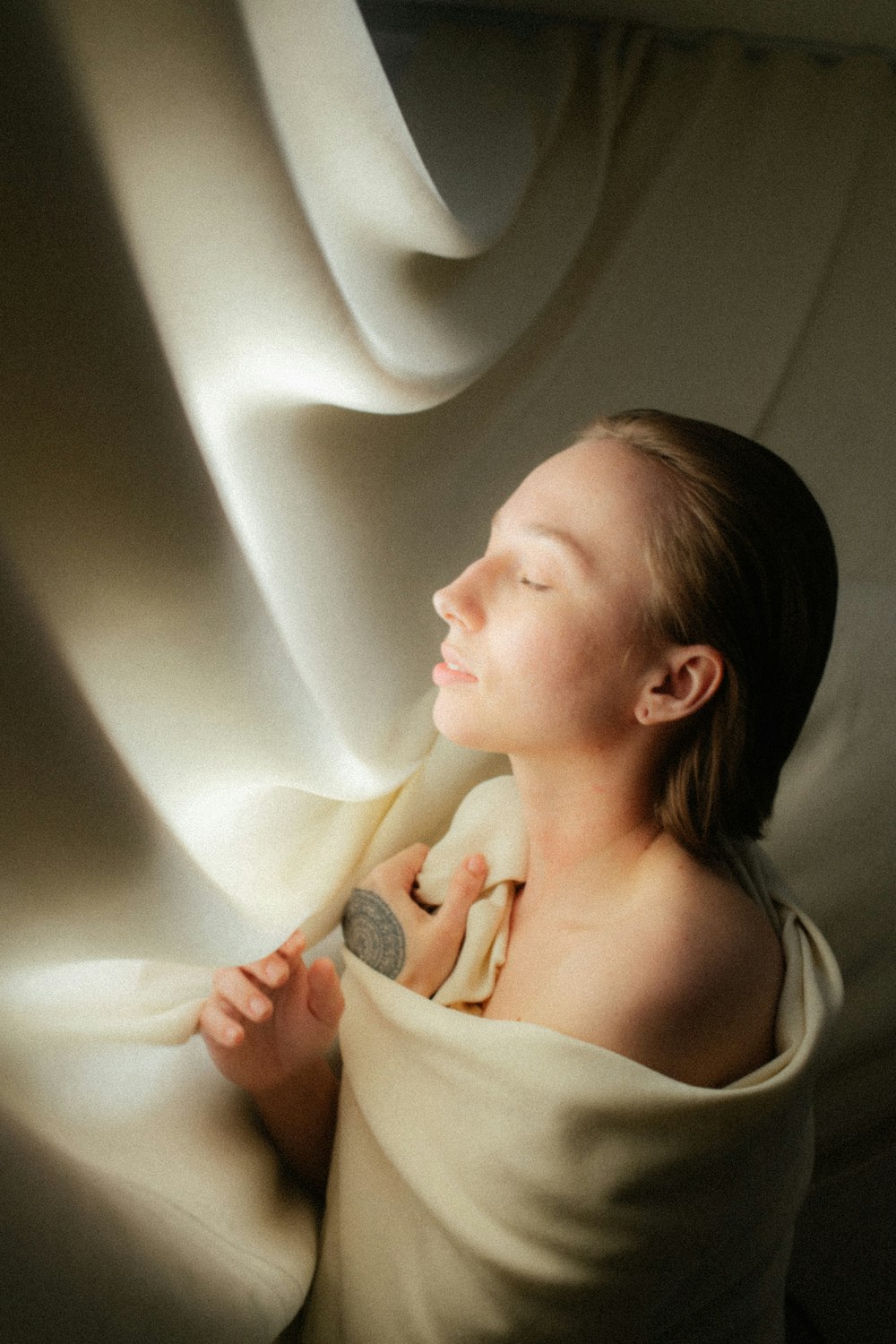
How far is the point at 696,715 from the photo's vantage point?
870mm

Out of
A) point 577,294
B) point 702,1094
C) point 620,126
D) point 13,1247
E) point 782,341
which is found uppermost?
point 620,126

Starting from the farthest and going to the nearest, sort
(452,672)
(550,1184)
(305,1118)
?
(305,1118) → (452,672) → (550,1184)

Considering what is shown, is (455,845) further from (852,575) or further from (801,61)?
(801,61)

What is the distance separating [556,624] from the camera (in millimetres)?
807

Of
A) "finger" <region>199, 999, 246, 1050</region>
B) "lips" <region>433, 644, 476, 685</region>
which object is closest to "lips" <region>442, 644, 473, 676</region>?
"lips" <region>433, 644, 476, 685</region>

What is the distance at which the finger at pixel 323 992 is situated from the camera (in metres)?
0.92

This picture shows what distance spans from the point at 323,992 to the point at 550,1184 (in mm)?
266

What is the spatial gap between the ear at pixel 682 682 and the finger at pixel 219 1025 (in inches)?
15.4

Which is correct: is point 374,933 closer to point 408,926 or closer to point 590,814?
point 408,926

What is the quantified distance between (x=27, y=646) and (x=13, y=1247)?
301 mm

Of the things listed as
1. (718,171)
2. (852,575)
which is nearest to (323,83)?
(718,171)

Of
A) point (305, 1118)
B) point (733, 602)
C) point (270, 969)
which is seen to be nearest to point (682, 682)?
point (733, 602)

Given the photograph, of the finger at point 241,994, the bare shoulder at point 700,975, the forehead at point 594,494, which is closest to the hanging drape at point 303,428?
the finger at point 241,994

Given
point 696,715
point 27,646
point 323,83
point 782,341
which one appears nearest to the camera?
point 27,646
